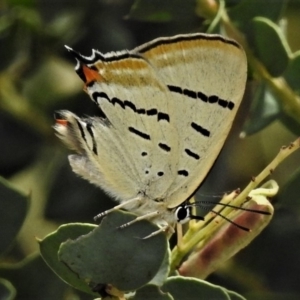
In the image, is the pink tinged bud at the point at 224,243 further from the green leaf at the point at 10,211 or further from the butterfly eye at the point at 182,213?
the green leaf at the point at 10,211

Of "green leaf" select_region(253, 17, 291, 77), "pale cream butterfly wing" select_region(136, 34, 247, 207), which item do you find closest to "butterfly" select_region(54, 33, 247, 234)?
"pale cream butterfly wing" select_region(136, 34, 247, 207)

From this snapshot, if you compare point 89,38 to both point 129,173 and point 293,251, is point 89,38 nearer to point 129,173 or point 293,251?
point 129,173

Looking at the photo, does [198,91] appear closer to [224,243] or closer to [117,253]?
[224,243]

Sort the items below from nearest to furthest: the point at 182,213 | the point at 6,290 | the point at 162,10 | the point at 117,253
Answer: the point at 117,253, the point at 6,290, the point at 182,213, the point at 162,10

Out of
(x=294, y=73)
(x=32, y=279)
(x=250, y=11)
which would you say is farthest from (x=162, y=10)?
(x=32, y=279)

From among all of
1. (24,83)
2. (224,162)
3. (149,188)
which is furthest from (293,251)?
(24,83)

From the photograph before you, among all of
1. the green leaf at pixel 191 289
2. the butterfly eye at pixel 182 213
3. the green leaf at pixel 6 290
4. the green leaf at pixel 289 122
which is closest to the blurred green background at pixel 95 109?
the green leaf at pixel 289 122

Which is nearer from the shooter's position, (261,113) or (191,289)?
(191,289)
